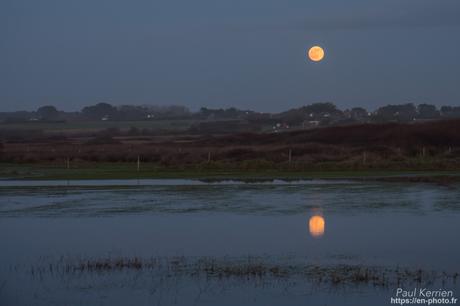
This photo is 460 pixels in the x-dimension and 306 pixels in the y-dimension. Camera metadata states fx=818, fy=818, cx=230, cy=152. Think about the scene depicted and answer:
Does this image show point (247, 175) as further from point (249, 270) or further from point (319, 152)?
point (249, 270)

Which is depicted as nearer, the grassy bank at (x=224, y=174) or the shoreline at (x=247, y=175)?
the shoreline at (x=247, y=175)

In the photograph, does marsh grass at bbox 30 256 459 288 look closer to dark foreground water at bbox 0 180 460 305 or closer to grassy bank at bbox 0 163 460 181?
dark foreground water at bbox 0 180 460 305

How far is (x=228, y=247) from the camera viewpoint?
19.7 meters

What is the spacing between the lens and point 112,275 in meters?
16.5

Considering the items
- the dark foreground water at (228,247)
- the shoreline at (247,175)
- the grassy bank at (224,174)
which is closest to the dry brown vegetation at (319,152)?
the grassy bank at (224,174)

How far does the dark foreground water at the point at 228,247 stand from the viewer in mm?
14953

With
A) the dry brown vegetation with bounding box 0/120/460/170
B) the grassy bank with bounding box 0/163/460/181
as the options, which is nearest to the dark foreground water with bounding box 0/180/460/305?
the grassy bank with bounding box 0/163/460/181

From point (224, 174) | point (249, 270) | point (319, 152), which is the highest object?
point (319, 152)

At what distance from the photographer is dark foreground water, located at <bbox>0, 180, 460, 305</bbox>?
15.0 m

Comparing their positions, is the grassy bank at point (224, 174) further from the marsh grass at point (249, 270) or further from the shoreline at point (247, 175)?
the marsh grass at point (249, 270)

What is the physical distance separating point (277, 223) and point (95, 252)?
6580 mm

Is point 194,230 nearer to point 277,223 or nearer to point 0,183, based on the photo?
point 277,223

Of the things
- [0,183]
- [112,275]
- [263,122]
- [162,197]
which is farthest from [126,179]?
[263,122]

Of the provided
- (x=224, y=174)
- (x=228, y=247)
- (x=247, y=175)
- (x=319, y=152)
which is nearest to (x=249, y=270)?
(x=228, y=247)
